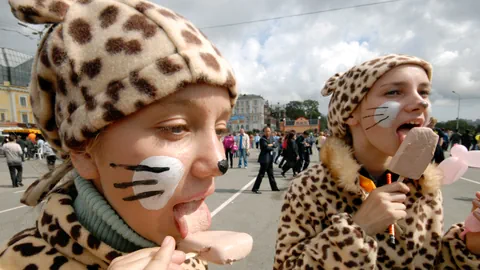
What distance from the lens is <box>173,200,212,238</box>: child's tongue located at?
0.78 m

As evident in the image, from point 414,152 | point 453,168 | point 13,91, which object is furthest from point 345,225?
point 13,91

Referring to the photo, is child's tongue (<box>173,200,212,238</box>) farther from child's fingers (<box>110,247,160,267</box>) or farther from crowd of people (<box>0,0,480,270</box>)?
child's fingers (<box>110,247,160,267</box>)

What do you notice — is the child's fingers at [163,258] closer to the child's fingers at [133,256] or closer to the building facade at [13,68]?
the child's fingers at [133,256]

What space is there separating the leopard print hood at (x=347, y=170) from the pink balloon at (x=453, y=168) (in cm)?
14

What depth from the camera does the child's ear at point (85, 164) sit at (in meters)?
0.82

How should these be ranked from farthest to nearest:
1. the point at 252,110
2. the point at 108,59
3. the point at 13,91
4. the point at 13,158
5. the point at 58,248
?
the point at 252,110, the point at 13,91, the point at 13,158, the point at 58,248, the point at 108,59

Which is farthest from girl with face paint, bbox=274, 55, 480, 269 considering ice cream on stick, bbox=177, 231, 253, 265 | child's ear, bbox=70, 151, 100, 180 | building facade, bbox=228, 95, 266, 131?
building facade, bbox=228, 95, 266, 131

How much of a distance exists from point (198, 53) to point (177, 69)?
9 centimetres

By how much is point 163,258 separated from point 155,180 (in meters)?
0.20

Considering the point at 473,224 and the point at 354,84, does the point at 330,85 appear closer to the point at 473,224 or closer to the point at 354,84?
the point at 354,84

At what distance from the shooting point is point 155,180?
73 cm

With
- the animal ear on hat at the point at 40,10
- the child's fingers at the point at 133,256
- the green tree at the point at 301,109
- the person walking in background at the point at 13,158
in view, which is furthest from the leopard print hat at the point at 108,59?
the green tree at the point at 301,109

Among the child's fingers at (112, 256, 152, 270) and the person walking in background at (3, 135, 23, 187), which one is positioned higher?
the child's fingers at (112, 256, 152, 270)

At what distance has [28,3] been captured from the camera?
0.79 meters
